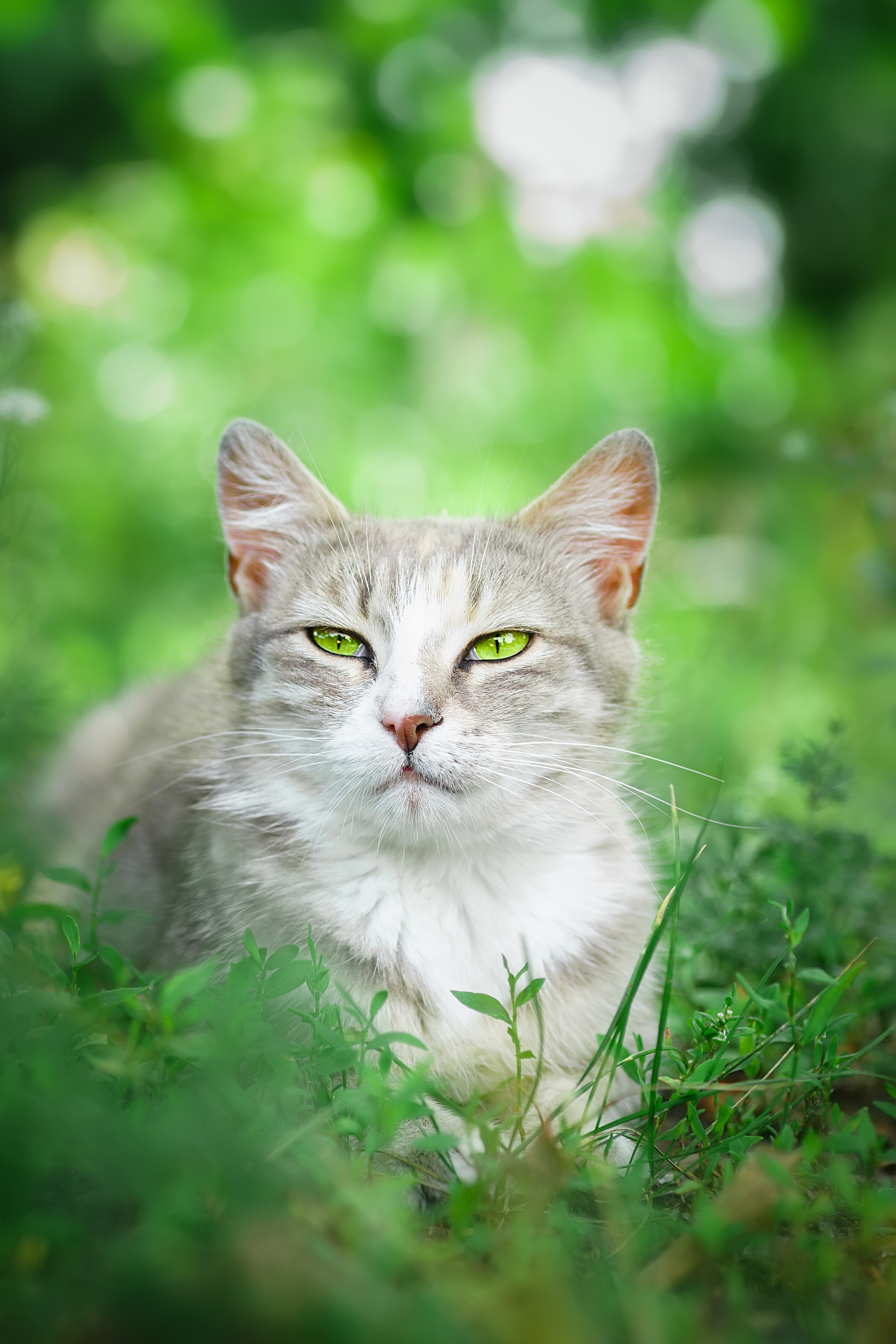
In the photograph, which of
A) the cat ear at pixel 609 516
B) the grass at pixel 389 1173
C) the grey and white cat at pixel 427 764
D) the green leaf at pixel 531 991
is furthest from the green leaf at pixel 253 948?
→ the cat ear at pixel 609 516

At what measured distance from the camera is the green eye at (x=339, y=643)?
1.76 metres

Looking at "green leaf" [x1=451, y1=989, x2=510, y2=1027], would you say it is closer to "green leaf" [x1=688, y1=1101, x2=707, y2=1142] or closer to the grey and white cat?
the grey and white cat

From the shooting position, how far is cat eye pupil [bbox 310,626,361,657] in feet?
5.81

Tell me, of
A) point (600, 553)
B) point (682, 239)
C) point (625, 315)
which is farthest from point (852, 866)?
point (682, 239)

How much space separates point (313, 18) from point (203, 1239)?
6.97m

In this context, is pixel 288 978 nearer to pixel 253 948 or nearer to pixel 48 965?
pixel 253 948

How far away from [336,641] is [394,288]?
177 inches

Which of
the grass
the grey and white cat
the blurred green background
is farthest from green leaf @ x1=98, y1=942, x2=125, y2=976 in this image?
the blurred green background

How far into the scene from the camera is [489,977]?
5.33ft

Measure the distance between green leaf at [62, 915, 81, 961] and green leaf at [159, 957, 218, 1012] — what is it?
0.20m

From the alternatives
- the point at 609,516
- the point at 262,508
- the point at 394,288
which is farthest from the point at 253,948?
the point at 394,288

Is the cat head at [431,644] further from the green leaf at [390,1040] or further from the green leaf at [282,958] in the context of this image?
the green leaf at [390,1040]

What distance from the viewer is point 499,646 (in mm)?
1750

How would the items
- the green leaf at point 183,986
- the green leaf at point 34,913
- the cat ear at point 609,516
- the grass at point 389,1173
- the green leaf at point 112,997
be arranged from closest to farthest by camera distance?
the grass at point 389,1173
the green leaf at point 183,986
the green leaf at point 112,997
the green leaf at point 34,913
the cat ear at point 609,516
